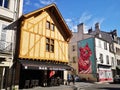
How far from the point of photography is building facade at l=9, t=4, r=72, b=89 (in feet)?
47.8

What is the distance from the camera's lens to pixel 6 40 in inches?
545

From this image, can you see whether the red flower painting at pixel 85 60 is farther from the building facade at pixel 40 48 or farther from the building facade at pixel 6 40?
the building facade at pixel 6 40

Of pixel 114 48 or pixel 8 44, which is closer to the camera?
pixel 8 44

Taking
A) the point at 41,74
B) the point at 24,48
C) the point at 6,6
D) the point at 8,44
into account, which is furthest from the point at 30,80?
the point at 6,6

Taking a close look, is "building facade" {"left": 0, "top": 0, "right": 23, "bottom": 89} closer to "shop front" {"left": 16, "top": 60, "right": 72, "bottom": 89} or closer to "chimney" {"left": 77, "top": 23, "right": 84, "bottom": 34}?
"shop front" {"left": 16, "top": 60, "right": 72, "bottom": 89}

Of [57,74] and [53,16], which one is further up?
[53,16]

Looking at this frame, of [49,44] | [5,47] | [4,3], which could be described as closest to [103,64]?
[49,44]

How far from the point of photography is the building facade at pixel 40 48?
14.6 meters

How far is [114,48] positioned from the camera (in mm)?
34781

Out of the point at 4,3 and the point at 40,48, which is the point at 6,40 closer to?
the point at 4,3

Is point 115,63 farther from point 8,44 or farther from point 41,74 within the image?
point 8,44

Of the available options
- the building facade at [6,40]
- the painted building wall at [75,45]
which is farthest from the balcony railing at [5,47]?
the painted building wall at [75,45]

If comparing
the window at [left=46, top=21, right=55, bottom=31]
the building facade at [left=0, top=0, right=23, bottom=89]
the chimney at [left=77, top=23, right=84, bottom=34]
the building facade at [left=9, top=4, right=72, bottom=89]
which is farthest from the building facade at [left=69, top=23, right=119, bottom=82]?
the building facade at [left=0, top=0, right=23, bottom=89]

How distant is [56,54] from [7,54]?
254 inches
